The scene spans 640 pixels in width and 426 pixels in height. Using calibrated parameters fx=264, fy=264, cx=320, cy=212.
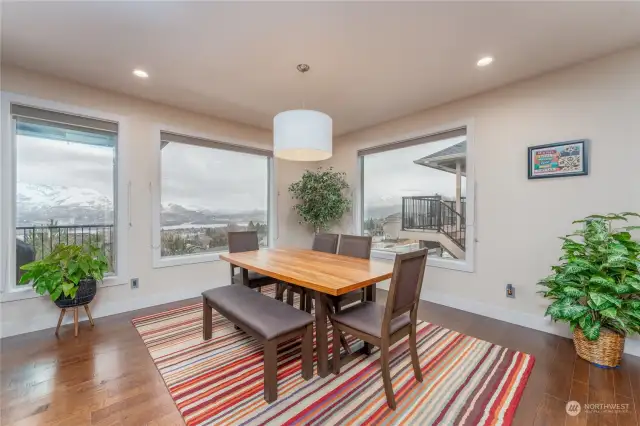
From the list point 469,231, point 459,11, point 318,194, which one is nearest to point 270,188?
point 318,194

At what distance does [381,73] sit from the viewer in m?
2.64

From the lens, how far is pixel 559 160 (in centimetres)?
256

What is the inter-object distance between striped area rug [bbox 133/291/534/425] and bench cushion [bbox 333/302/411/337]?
432 mm

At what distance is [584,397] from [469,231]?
176 cm

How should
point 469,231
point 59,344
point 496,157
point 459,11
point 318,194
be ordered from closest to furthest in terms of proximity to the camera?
point 459,11
point 59,344
point 496,157
point 469,231
point 318,194

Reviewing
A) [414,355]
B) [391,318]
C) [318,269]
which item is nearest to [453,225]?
[414,355]

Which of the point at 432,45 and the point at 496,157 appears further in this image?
the point at 496,157

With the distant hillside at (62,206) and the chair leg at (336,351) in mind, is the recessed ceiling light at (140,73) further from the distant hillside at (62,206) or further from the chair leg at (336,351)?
the chair leg at (336,351)

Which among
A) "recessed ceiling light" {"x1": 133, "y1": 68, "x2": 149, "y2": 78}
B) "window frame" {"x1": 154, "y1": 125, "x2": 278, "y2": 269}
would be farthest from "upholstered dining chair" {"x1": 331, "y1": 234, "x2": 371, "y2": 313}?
"recessed ceiling light" {"x1": 133, "y1": 68, "x2": 149, "y2": 78}

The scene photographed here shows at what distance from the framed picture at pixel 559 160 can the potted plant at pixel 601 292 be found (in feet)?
1.93

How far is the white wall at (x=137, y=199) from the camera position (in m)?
2.60

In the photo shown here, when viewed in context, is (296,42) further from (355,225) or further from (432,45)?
(355,225)

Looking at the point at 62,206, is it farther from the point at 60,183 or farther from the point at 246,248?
the point at 246,248

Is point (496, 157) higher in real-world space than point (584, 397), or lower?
higher
